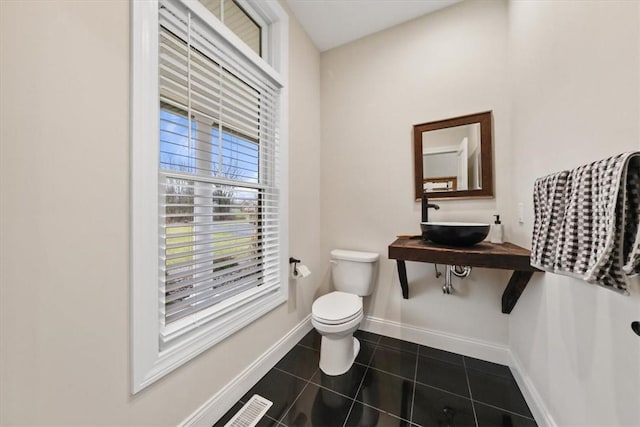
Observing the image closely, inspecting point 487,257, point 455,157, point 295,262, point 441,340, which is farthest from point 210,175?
point 441,340

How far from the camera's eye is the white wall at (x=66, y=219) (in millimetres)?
664

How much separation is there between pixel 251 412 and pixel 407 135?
85.8 inches

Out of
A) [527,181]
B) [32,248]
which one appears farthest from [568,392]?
[32,248]

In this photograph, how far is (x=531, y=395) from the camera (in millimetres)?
1292

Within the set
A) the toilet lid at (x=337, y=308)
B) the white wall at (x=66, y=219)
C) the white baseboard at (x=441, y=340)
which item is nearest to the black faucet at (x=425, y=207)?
the toilet lid at (x=337, y=308)

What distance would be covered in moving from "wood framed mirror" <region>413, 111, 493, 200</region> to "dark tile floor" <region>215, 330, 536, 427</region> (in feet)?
4.07

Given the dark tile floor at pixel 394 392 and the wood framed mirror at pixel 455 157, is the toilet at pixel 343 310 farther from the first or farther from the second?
the wood framed mirror at pixel 455 157

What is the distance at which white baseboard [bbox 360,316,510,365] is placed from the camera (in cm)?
170

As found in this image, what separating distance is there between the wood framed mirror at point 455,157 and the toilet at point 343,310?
76 cm

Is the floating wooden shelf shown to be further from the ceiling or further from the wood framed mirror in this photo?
the ceiling

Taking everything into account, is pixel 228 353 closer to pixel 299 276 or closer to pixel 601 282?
pixel 299 276

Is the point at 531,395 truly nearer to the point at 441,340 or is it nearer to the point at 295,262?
the point at 441,340

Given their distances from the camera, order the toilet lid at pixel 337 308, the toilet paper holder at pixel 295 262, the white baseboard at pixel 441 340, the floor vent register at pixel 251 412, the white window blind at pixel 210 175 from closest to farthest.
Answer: the white window blind at pixel 210 175, the floor vent register at pixel 251 412, the toilet lid at pixel 337 308, the white baseboard at pixel 441 340, the toilet paper holder at pixel 295 262

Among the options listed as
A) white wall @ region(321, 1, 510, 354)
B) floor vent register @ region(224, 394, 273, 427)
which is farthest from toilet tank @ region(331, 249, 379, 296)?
floor vent register @ region(224, 394, 273, 427)
